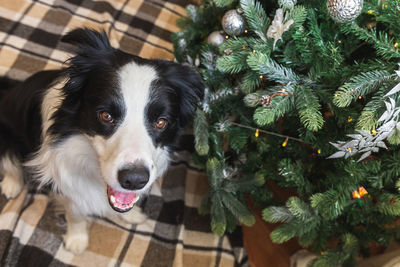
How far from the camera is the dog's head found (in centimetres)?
111

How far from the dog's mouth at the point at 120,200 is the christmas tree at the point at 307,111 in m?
0.36

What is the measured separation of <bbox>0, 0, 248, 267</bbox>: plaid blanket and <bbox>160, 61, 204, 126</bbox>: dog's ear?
68cm

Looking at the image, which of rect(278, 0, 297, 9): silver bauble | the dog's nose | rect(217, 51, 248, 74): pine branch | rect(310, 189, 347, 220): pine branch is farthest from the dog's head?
rect(310, 189, 347, 220): pine branch

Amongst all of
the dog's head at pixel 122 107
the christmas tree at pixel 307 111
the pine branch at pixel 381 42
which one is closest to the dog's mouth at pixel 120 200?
the dog's head at pixel 122 107

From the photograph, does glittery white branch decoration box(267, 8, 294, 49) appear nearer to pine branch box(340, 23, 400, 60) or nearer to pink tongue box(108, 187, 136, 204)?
pine branch box(340, 23, 400, 60)

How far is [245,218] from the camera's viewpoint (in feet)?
5.04

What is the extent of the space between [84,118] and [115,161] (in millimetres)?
250

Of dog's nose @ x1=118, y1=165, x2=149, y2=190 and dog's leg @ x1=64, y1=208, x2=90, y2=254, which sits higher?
dog's nose @ x1=118, y1=165, x2=149, y2=190

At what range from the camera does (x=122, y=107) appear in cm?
114

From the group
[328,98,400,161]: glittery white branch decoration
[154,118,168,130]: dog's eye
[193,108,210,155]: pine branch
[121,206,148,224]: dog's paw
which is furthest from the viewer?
[121,206,148,224]: dog's paw

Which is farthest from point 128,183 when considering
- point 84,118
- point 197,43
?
point 197,43

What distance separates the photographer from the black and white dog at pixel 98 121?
1138 mm

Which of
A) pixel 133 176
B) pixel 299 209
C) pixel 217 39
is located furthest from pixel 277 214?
pixel 217 39

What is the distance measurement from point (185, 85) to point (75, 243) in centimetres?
95
